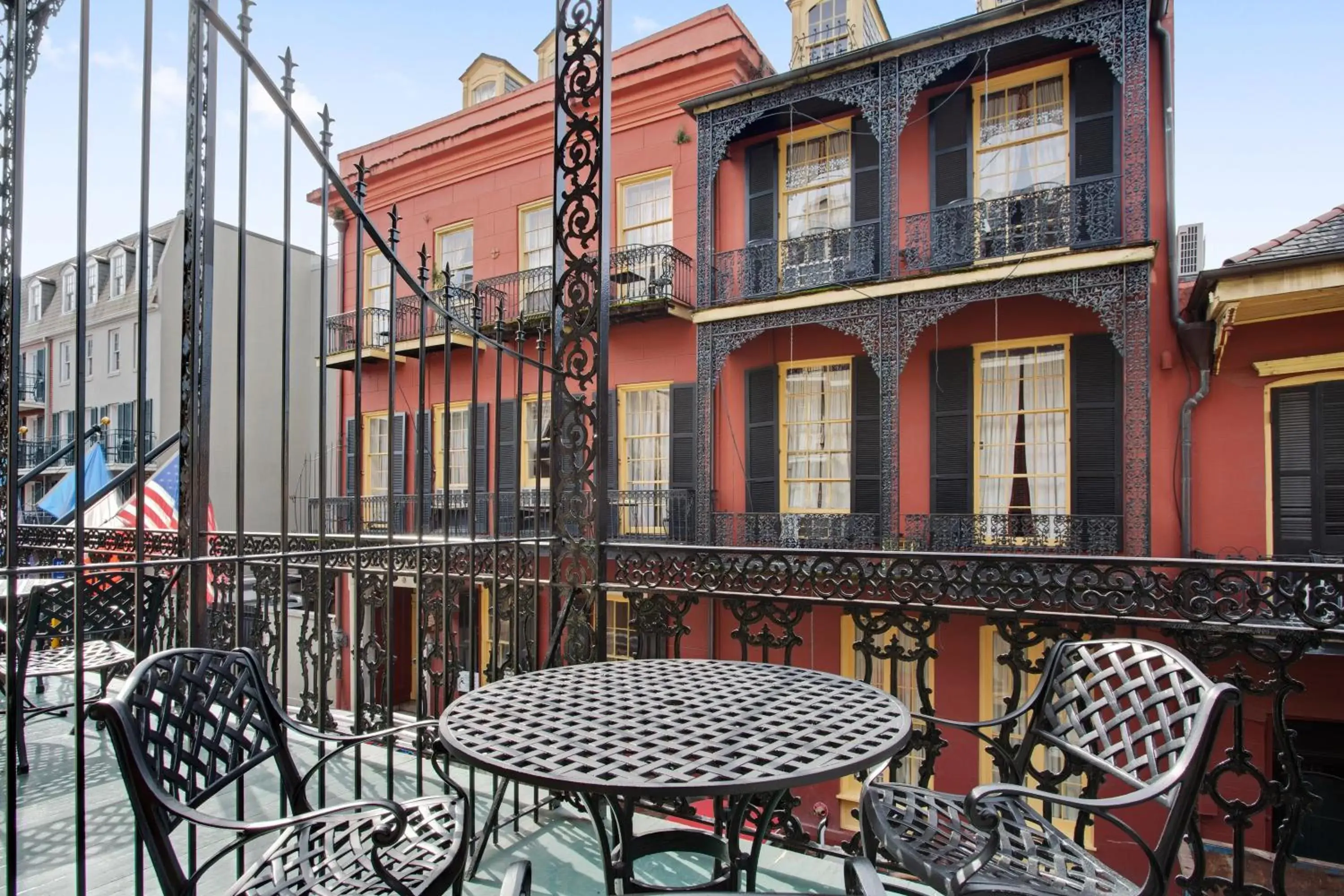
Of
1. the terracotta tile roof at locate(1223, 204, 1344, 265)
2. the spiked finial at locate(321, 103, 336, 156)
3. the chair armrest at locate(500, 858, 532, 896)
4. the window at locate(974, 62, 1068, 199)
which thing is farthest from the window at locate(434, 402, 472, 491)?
the chair armrest at locate(500, 858, 532, 896)

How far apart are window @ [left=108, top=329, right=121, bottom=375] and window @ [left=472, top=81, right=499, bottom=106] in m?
13.9

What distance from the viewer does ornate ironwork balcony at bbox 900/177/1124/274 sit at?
8180 mm

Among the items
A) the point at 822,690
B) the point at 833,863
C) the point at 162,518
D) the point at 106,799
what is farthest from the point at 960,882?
the point at 162,518

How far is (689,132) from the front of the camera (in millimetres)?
10672

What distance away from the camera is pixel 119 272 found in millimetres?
21219

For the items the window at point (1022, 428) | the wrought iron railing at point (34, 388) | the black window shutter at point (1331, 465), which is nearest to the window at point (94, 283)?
the wrought iron railing at point (34, 388)

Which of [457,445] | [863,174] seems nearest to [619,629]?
[457,445]

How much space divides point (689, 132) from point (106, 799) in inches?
407

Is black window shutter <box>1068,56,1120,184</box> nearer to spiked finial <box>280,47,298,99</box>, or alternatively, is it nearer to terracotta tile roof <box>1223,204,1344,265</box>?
terracotta tile roof <box>1223,204,1344,265</box>

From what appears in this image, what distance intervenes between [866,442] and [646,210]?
511 cm

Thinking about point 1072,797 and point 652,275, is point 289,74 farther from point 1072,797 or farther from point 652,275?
point 652,275

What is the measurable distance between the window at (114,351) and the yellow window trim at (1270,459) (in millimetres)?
25447

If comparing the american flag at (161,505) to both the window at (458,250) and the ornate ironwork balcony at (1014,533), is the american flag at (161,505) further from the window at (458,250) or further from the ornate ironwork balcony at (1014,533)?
the ornate ironwork balcony at (1014,533)

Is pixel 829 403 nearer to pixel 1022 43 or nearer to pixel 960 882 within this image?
pixel 1022 43
